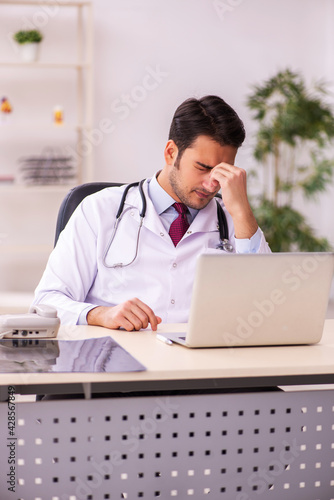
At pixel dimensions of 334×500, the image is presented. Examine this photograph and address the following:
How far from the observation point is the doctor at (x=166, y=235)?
1764mm

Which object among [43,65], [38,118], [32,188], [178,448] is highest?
[43,65]

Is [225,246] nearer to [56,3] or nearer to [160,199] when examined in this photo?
[160,199]

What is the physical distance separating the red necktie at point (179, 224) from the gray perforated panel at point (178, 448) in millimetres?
719

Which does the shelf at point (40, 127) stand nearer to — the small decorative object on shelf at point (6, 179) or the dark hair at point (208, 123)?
the small decorative object on shelf at point (6, 179)

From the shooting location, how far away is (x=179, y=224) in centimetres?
189

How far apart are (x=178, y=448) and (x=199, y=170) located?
86 centimetres

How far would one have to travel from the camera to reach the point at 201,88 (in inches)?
184

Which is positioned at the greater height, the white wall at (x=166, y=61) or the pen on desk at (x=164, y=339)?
the white wall at (x=166, y=61)

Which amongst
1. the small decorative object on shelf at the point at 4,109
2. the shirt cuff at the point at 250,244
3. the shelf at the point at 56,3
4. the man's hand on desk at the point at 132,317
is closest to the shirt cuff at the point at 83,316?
the man's hand on desk at the point at 132,317

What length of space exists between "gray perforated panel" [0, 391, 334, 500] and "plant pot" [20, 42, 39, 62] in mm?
3541

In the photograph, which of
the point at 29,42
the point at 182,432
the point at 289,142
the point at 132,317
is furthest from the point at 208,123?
the point at 29,42

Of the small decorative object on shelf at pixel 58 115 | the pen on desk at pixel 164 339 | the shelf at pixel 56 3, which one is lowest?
the pen on desk at pixel 164 339

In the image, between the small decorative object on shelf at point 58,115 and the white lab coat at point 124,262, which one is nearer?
the white lab coat at point 124,262

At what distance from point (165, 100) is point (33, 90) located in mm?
964
